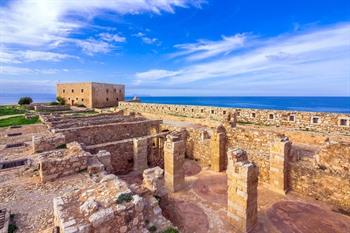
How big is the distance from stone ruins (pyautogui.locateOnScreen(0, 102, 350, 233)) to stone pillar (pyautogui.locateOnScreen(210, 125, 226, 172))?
0.17ft

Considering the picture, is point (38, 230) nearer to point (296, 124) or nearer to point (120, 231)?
point (120, 231)

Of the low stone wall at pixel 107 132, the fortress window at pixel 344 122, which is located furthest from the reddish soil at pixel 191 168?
the fortress window at pixel 344 122

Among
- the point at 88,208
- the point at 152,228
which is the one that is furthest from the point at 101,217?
the point at 152,228

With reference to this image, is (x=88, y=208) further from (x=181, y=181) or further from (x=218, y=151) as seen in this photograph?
(x=218, y=151)

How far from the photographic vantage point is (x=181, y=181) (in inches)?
354

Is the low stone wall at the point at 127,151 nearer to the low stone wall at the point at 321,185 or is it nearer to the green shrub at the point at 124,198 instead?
the green shrub at the point at 124,198

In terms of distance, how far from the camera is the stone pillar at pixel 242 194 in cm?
606

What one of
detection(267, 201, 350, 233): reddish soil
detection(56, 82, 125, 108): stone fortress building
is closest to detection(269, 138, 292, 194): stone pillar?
detection(267, 201, 350, 233): reddish soil

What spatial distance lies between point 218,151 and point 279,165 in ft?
10.2

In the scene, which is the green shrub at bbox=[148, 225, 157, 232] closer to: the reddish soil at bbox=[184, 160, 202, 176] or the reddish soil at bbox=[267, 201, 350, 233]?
the reddish soil at bbox=[267, 201, 350, 233]

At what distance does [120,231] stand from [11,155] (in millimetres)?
8523

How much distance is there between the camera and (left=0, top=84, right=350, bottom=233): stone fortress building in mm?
4441

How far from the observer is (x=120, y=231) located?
4.09 metres

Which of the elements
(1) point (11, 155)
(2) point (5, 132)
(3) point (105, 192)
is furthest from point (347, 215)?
(2) point (5, 132)
